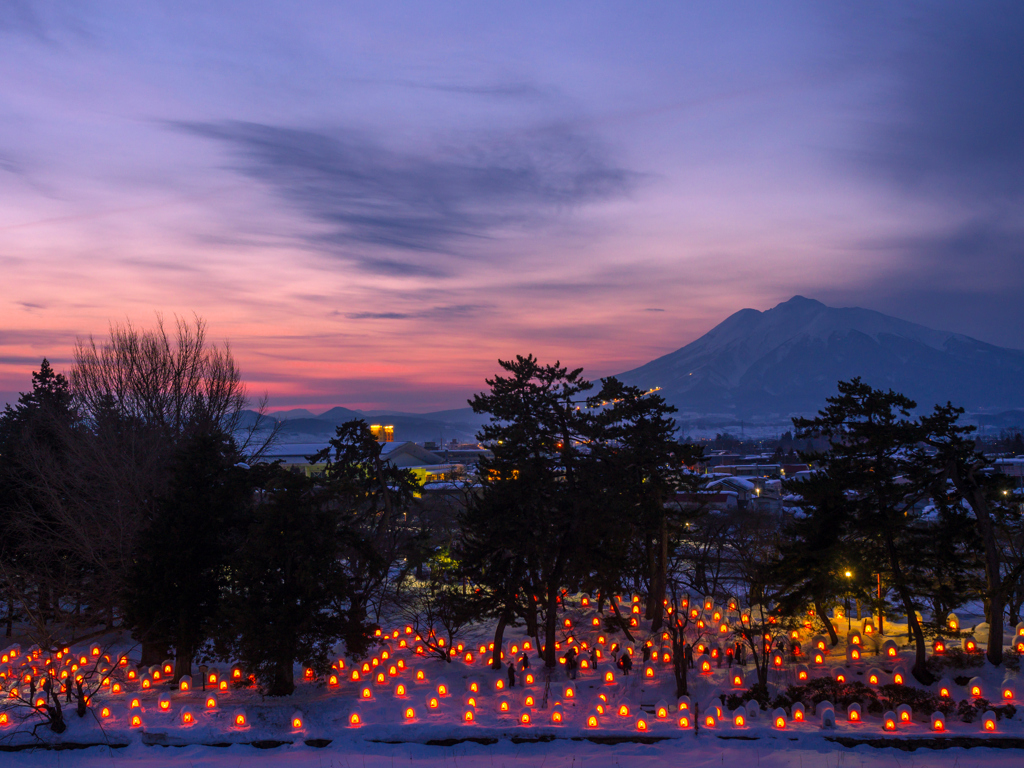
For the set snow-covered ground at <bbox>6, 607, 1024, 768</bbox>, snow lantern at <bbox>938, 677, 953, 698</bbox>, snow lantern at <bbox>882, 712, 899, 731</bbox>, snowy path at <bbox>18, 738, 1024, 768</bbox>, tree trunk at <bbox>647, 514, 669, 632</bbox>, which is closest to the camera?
snowy path at <bbox>18, 738, 1024, 768</bbox>

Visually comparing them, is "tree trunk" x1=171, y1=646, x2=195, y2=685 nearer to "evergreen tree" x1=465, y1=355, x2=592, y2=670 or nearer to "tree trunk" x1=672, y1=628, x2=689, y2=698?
"evergreen tree" x1=465, y1=355, x2=592, y2=670

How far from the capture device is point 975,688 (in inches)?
647

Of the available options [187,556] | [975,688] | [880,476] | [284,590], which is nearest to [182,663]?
[187,556]

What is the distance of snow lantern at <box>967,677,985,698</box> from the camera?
53.6 feet

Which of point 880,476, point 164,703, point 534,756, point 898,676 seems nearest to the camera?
point 534,756

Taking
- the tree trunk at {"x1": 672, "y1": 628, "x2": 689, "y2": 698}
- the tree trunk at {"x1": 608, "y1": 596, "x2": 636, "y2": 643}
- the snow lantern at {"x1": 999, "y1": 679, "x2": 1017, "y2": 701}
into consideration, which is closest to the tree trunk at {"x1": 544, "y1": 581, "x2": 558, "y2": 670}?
the tree trunk at {"x1": 608, "y1": 596, "x2": 636, "y2": 643}

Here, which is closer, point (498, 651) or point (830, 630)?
point (498, 651)

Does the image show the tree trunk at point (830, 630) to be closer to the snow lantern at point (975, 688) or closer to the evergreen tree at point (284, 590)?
the snow lantern at point (975, 688)

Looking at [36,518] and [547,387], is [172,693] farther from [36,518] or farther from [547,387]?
[547,387]

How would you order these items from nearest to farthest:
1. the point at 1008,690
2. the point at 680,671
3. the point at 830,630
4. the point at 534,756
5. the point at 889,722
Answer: the point at 534,756 → the point at 889,722 → the point at 1008,690 → the point at 680,671 → the point at 830,630

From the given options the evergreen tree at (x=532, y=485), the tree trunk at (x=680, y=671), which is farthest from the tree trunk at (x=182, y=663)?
the tree trunk at (x=680, y=671)

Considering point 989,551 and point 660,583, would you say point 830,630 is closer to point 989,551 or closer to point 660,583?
point 989,551

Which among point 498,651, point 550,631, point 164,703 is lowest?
point 164,703

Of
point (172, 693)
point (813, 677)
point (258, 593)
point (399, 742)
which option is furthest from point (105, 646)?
point (813, 677)
